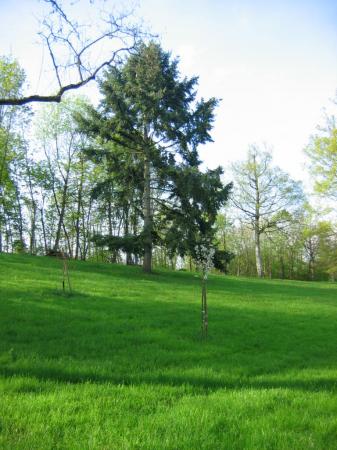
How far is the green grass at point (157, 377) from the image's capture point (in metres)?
3.71

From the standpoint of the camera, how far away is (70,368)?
18.1ft

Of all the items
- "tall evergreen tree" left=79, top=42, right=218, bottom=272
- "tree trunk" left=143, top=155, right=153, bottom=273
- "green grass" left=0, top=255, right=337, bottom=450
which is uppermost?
"tall evergreen tree" left=79, top=42, right=218, bottom=272

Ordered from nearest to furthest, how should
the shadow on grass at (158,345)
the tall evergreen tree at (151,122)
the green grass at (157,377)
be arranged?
the green grass at (157,377) < the shadow on grass at (158,345) < the tall evergreen tree at (151,122)

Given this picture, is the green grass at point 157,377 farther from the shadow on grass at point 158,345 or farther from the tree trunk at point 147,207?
the tree trunk at point 147,207

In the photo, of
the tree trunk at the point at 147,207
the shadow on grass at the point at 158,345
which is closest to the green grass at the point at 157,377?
the shadow on grass at the point at 158,345

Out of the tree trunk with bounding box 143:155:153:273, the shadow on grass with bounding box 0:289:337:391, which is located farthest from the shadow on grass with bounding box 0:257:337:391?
the tree trunk with bounding box 143:155:153:273

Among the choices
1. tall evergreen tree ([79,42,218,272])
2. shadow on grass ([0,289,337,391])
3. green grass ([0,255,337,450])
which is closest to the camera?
→ green grass ([0,255,337,450])

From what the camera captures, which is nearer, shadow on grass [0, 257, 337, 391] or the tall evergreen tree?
shadow on grass [0, 257, 337, 391]

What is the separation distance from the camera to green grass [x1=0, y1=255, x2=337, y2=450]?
371cm

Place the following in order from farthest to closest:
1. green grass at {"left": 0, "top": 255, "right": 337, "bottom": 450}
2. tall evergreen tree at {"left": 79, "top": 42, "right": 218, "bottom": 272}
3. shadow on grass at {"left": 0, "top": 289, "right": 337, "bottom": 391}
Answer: tall evergreen tree at {"left": 79, "top": 42, "right": 218, "bottom": 272} < shadow on grass at {"left": 0, "top": 289, "right": 337, "bottom": 391} < green grass at {"left": 0, "top": 255, "right": 337, "bottom": 450}

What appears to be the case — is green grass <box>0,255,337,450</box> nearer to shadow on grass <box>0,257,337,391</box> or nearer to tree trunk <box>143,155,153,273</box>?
shadow on grass <box>0,257,337,391</box>

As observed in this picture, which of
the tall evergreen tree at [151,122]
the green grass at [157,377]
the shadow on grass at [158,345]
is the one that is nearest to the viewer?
the green grass at [157,377]

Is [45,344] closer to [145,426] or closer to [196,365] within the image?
[196,365]

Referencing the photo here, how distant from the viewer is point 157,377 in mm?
5473
